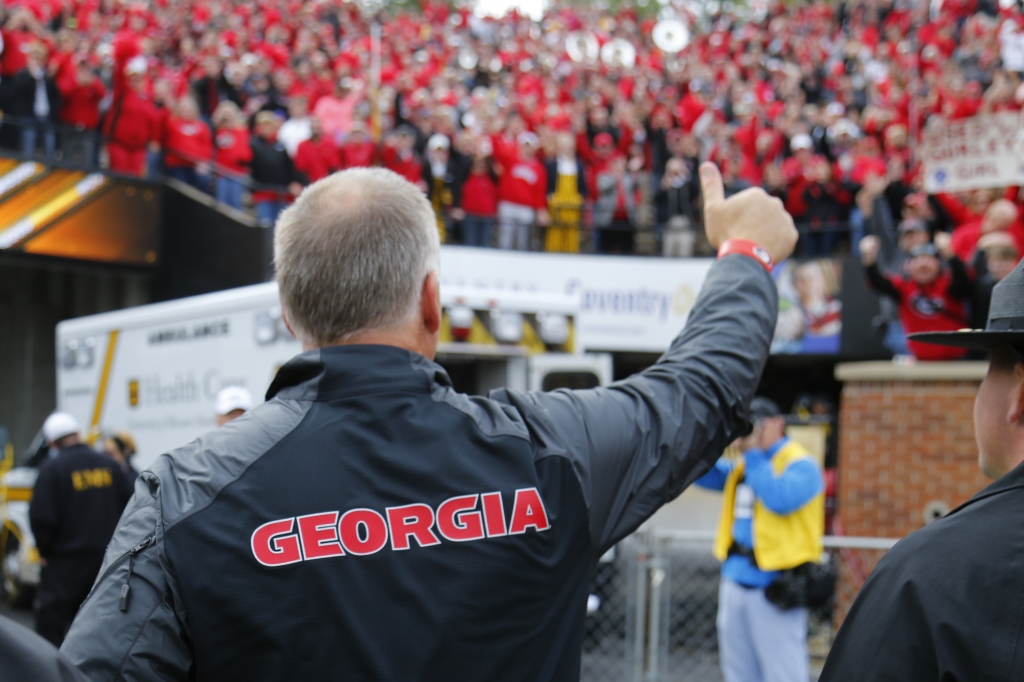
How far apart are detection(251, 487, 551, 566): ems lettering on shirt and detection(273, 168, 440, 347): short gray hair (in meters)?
0.33

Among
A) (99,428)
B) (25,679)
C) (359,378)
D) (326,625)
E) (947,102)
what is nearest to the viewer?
(25,679)

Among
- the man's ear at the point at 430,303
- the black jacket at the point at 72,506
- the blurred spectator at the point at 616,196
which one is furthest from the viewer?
the blurred spectator at the point at 616,196

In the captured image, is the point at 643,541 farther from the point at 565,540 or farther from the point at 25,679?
the point at 25,679

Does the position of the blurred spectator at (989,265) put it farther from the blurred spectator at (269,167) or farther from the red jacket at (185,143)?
the red jacket at (185,143)

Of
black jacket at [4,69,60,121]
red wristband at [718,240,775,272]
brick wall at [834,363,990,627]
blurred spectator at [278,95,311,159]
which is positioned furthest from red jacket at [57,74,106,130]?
red wristband at [718,240,775,272]

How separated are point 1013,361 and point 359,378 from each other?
3.89 feet

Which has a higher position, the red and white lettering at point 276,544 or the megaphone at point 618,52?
the megaphone at point 618,52

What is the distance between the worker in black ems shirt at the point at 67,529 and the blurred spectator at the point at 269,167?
6.35 m

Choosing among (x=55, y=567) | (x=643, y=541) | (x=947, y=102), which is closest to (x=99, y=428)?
(x=55, y=567)

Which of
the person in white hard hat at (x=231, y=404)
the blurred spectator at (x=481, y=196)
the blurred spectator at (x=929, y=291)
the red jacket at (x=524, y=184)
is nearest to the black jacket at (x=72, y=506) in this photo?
the person in white hard hat at (x=231, y=404)

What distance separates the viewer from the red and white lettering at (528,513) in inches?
64.6

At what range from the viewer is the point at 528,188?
581 inches

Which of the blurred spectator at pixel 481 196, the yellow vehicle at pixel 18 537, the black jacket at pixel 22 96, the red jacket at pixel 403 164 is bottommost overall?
the yellow vehicle at pixel 18 537

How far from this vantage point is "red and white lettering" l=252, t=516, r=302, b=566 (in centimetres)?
152
